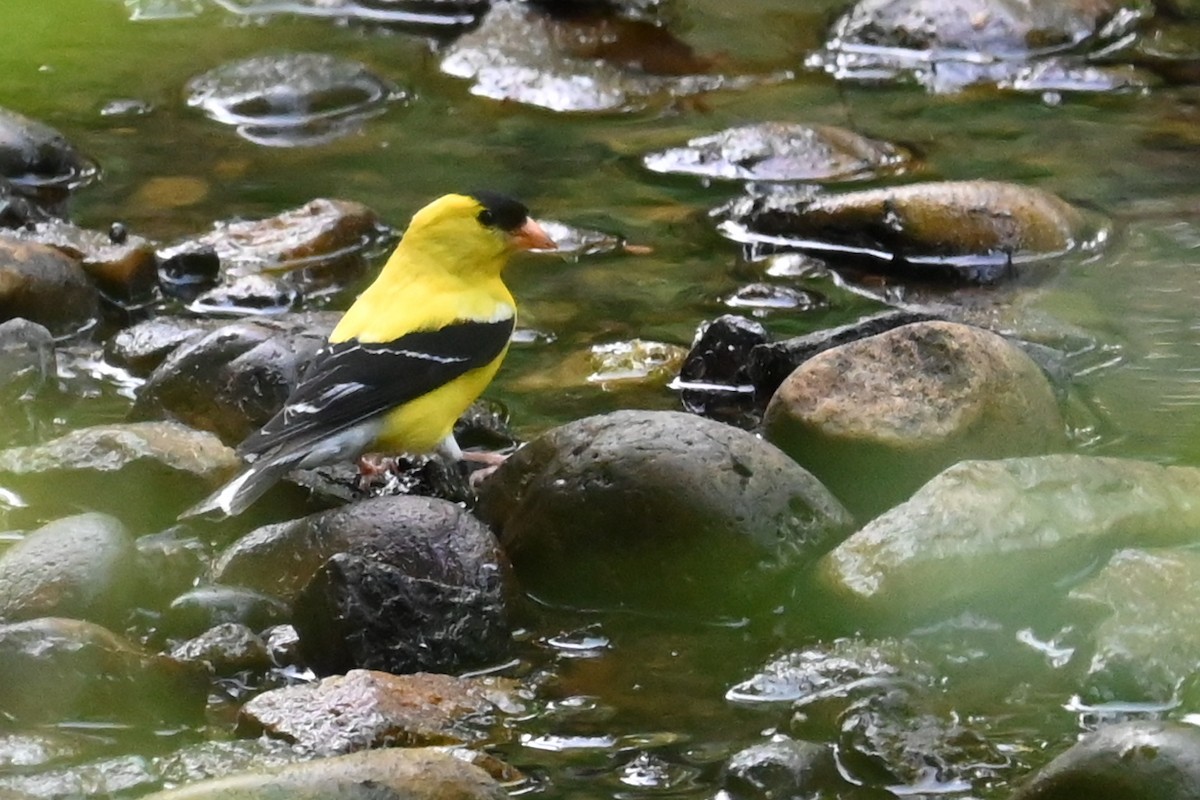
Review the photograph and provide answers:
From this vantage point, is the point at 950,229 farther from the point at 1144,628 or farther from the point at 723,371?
the point at 1144,628

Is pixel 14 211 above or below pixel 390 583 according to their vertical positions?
below

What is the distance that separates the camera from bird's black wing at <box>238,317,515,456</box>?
525 cm

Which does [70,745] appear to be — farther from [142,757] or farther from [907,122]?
[907,122]

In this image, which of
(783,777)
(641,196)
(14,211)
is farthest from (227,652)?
(641,196)

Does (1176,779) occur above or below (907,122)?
above

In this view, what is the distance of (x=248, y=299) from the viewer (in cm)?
723

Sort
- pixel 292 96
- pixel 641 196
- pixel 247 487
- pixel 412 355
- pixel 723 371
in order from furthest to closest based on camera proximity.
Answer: pixel 292 96 < pixel 641 196 < pixel 723 371 < pixel 412 355 < pixel 247 487

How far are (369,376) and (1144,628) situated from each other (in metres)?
2.32

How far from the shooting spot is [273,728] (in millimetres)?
4113

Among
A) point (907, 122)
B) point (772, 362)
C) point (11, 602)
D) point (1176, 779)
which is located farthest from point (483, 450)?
point (907, 122)

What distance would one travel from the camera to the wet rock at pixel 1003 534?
460cm

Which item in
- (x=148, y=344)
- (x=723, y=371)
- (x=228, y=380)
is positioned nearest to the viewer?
(x=228, y=380)

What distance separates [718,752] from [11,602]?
1.79m

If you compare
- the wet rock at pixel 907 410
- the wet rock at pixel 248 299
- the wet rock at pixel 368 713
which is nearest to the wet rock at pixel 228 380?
the wet rock at pixel 248 299
